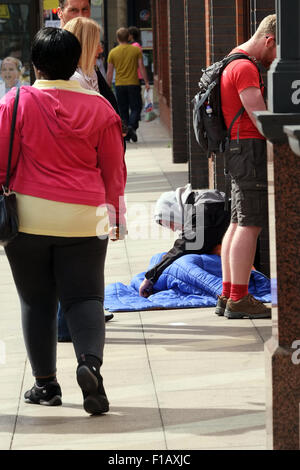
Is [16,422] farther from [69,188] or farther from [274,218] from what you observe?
[274,218]

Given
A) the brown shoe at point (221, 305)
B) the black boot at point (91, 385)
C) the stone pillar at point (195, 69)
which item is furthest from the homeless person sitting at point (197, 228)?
the stone pillar at point (195, 69)

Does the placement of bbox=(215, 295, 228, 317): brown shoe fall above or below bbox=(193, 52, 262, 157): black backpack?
below

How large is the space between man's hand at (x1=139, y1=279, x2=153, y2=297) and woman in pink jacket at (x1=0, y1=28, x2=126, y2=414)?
2.61m

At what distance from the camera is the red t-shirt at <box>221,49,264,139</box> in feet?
22.3

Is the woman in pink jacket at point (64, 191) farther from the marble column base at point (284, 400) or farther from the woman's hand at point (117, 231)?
the marble column base at point (284, 400)

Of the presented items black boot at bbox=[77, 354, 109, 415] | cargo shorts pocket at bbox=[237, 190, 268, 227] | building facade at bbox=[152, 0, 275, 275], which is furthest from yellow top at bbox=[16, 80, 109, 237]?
building facade at bbox=[152, 0, 275, 275]

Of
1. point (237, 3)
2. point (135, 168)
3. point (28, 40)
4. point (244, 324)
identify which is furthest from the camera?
point (135, 168)

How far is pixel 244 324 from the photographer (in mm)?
7000

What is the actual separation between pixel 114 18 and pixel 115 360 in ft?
96.8

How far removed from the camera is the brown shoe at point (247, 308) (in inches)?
279

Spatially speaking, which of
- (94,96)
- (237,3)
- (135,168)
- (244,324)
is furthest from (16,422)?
(135,168)

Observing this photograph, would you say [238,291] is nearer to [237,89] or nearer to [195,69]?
[237,89]

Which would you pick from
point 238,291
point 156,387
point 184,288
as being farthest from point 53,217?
point 184,288

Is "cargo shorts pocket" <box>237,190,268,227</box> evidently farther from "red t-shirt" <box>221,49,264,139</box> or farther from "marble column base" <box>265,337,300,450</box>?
"marble column base" <box>265,337,300,450</box>
